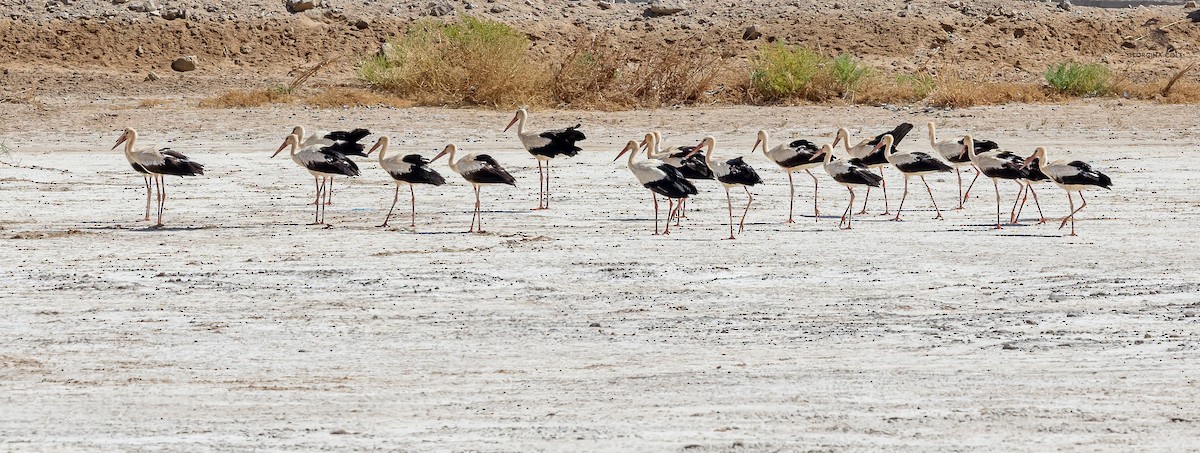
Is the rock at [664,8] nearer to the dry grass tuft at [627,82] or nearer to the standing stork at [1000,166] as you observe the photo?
the dry grass tuft at [627,82]

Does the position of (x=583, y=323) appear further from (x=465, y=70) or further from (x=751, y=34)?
(x=751, y=34)

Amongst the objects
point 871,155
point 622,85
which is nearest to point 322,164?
point 871,155

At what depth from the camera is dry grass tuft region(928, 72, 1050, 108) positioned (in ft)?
82.4

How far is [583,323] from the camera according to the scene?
Result: 396 inches

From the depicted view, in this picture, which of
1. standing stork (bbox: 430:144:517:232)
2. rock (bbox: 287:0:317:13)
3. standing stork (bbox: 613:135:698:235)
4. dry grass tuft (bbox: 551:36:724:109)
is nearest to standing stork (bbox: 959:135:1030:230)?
standing stork (bbox: 613:135:698:235)

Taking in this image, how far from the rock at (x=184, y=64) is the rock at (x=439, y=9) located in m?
7.30

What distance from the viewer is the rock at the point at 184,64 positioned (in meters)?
33.6

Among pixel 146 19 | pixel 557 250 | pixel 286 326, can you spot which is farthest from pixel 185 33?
pixel 286 326

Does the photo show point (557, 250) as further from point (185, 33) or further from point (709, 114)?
point (185, 33)

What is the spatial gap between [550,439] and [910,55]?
2993cm

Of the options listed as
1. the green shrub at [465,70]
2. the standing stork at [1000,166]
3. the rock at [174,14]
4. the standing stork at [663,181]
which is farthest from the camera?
the rock at [174,14]

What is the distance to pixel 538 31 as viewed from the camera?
3875cm

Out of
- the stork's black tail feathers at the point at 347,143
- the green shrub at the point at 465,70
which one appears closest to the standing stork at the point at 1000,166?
the stork's black tail feathers at the point at 347,143

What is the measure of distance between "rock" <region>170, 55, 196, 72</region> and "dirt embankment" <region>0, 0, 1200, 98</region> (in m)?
0.30
